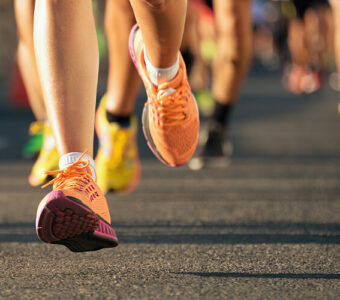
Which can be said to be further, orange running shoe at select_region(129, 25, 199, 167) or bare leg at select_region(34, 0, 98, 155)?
orange running shoe at select_region(129, 25, 199, 167)

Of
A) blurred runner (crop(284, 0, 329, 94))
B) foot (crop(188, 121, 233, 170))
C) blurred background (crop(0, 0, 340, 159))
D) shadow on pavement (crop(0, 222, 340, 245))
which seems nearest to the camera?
shadow on pavement (crop(0, 222, 340, 245))

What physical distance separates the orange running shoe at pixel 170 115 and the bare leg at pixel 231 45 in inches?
48.7

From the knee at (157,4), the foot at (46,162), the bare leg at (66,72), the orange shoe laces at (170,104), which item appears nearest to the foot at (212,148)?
the foot at (46,162)

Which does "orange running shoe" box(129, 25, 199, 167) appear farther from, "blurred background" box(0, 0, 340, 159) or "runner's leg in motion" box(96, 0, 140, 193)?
"blurred background" box(0, 0, 340, 159)

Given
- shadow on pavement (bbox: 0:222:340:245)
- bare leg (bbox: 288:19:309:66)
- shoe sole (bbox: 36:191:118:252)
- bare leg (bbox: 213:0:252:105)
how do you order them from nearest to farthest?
shoe sole (bbox: 36:191:118:252), shadow on pavement (bbox: 0:222:340:245), bare leg (bbox: 213:0:252:105), bare leg (bbox: 288:19:309:66)

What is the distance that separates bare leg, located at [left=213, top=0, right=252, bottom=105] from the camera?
3773mm

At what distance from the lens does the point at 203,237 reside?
2.48m

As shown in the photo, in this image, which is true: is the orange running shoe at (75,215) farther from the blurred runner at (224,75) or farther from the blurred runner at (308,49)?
the blurred runner at (308,49)

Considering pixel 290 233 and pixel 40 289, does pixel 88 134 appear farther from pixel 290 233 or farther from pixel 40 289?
pixel 290 233

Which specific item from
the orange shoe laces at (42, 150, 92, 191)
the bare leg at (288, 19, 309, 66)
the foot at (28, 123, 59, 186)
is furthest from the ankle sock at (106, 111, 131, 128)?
the bare leg at (288, 19, 309, 66)

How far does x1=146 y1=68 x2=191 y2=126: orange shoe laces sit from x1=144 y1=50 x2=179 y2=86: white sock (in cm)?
2

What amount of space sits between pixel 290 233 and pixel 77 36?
954 mm

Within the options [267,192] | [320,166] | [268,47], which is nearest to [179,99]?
[267,192]

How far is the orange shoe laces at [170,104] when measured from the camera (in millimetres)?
2496
